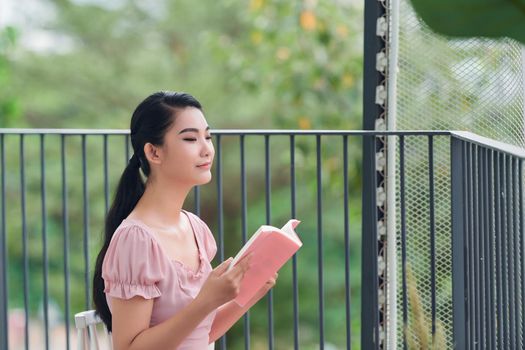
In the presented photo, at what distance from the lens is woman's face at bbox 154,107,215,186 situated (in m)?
2.17

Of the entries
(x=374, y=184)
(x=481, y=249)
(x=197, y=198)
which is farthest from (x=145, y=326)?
(x=374, y=184)

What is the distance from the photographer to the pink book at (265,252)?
1.96 metres

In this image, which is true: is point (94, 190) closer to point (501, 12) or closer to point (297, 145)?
point (297, 145)

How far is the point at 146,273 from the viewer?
6.65ft

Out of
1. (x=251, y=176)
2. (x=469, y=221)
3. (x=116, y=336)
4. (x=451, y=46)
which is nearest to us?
(x=116, y=336)

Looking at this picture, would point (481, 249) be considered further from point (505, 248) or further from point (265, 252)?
point (265, 252)

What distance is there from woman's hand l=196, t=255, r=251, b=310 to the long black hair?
0.33 metres

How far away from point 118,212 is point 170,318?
1.07 feet

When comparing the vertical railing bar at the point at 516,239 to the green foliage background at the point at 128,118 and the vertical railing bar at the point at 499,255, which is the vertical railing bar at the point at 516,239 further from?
the green foliage background at the point at 128,118

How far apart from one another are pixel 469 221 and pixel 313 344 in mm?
8646

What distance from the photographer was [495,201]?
85.3 inches

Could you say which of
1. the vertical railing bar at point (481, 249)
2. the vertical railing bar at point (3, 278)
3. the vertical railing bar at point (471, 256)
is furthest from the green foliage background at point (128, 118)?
the vertical railing bar at point (481, 249)

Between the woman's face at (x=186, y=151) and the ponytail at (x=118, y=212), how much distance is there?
9 centimetres

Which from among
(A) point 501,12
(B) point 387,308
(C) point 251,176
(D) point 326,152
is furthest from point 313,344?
(A) point 501,12
